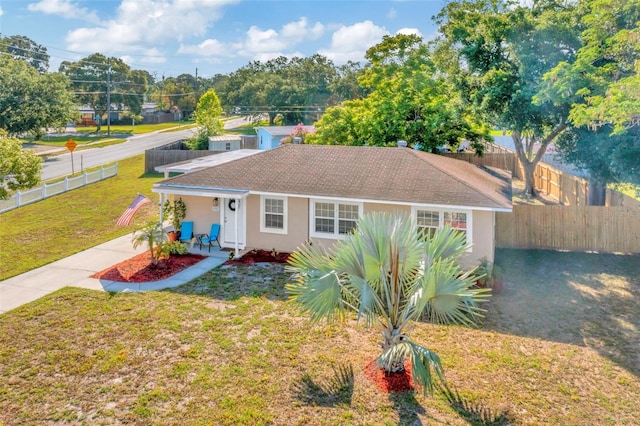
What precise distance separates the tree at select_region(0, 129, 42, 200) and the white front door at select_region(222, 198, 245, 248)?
915 cm

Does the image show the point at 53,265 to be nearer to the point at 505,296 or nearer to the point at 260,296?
the point at 260,296

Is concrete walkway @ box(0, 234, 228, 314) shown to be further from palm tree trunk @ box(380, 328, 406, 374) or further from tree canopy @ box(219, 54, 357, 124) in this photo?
tree canopy @ box(219, 54, 357, 124)

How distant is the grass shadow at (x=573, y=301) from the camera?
382 inches

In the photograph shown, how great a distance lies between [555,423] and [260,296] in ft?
24.0

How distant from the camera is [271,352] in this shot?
887 cm

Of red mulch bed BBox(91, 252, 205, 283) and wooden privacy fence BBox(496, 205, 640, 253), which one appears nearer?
red mulch bed BBox(91, 252, 205, 283)

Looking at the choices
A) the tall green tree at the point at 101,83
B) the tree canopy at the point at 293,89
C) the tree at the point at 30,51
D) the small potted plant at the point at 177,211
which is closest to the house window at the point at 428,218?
the small potted plant at the point at 177,211

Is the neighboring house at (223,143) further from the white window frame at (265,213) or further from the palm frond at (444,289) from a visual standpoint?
the palm frond at (444,289)

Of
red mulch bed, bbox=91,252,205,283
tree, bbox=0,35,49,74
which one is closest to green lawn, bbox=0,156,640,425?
red mulch bed, bbox=91,252,205,283

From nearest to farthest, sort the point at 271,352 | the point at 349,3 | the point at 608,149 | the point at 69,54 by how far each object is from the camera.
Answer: the point at 271,352 < the point at 608,149 < the point at 349,3 < the point at 69,54

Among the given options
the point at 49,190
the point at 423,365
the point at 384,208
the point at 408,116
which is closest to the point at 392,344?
the point at 423,365

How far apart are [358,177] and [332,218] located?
1.73 metres

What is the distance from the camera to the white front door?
51.7 feet

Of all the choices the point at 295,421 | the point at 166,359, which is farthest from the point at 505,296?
the point at 166,359
